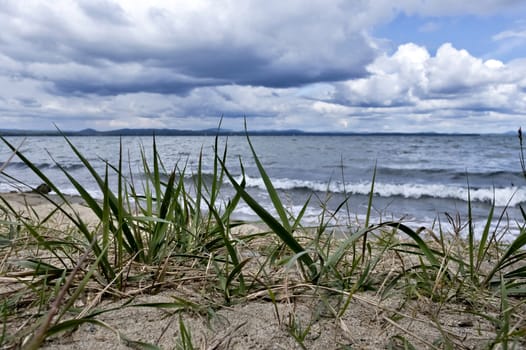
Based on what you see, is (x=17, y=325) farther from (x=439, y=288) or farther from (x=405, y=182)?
(x=405, y=182)

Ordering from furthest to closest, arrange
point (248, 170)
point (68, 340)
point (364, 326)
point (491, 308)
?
point (248, 170)
point (491, 308)
point (364, 326)
point (68, 340)

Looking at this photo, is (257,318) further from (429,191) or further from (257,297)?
(429,191)

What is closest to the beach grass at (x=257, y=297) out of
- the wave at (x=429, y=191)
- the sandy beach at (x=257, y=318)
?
the sandy beach at (x=257, y=318)

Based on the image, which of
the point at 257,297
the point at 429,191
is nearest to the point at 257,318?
the point at 257,297

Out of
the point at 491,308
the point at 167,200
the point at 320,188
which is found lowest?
the point at 320,188

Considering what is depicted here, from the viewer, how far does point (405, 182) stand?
1338 cm

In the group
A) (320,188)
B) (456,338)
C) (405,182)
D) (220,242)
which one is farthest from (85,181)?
(456,338)

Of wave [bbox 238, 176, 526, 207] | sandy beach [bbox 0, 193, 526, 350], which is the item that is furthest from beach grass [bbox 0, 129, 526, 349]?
wave [bbox 238, 176, 526, 207]

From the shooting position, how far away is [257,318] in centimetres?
110

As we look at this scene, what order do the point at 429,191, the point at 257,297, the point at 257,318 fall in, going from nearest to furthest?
→ the point at 257,318, the point at 257,297, the point at 429,191

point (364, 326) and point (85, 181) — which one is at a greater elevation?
point (364, 326)

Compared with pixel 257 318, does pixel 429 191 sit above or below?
below

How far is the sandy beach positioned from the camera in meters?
0.98

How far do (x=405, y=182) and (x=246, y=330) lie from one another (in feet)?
43.4
